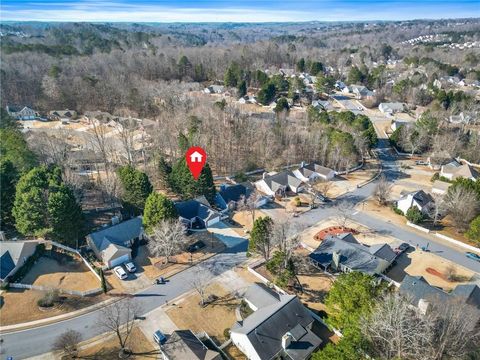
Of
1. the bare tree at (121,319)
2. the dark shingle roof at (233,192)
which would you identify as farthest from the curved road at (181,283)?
the dark shingle roof at (233,192)

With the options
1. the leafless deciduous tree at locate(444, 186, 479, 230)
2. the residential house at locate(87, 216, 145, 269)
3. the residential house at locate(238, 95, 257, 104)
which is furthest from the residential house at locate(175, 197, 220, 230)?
the residential house at locate(238, 95, 257, 104)

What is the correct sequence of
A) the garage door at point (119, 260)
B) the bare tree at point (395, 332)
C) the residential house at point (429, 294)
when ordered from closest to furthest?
the bare tree at point (395, 332) < the residential house at point (429, 294) < the garage door at point (119, 260)

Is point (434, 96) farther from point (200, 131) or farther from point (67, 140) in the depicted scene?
point (67, 140)

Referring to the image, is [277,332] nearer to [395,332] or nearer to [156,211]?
[395,332]

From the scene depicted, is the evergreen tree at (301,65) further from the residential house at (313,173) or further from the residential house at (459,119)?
the residential house at (313,173)

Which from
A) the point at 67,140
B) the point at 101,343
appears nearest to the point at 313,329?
the point at 101,343

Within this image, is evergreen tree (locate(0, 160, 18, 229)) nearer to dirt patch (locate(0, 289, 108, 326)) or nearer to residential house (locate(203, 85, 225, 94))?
dirt patch (locate(0, 289, 108, 326))
